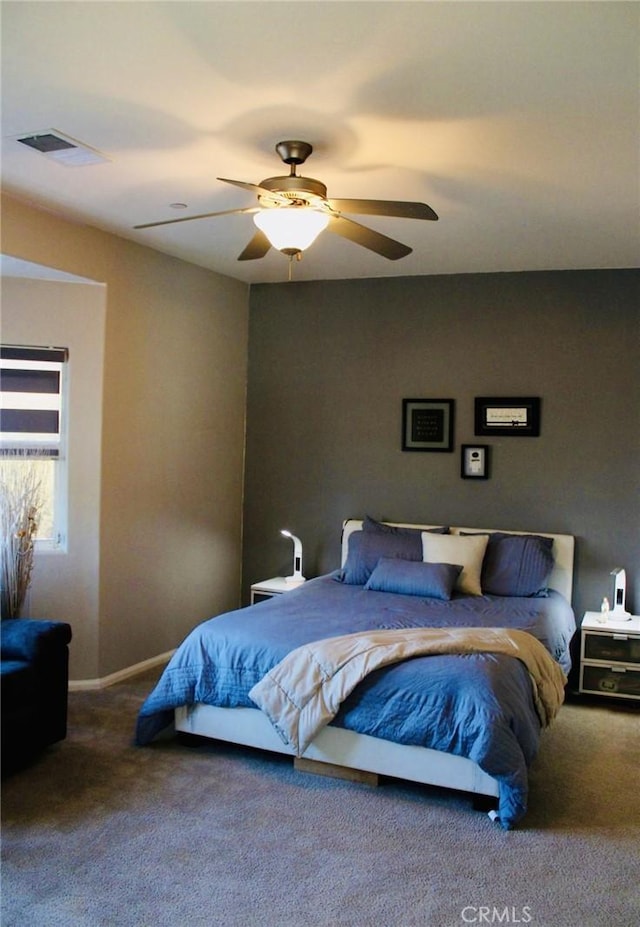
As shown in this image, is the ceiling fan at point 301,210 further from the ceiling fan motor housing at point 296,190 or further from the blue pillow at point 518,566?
the blue pillow at point 518,566

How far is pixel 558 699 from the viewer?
12.4 ft

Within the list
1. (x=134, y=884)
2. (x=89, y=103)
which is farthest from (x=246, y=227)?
(x=134, y=884)

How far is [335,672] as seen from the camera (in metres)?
3.40

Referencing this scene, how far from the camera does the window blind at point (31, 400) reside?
4.57 metres

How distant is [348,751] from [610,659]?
2052 mm

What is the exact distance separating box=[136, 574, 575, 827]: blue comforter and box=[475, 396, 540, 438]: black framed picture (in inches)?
48.2

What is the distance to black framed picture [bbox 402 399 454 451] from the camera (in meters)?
5.54

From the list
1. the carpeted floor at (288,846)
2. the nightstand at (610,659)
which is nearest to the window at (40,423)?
the carpeted floor at (288,846)

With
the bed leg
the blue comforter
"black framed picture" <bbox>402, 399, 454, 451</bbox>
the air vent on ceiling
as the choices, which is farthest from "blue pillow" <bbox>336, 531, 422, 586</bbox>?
the air vent on ceiling

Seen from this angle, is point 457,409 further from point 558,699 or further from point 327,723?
point 327,723

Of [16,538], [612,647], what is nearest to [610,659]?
[612,647]

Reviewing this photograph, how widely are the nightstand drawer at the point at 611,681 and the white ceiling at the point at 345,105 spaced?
2.58 m

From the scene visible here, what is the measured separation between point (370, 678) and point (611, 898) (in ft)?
3.94

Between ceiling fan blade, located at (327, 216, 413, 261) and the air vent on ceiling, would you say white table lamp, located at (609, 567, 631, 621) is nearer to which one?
ceiling fan blade, located at (327, 216, 413, 261)
